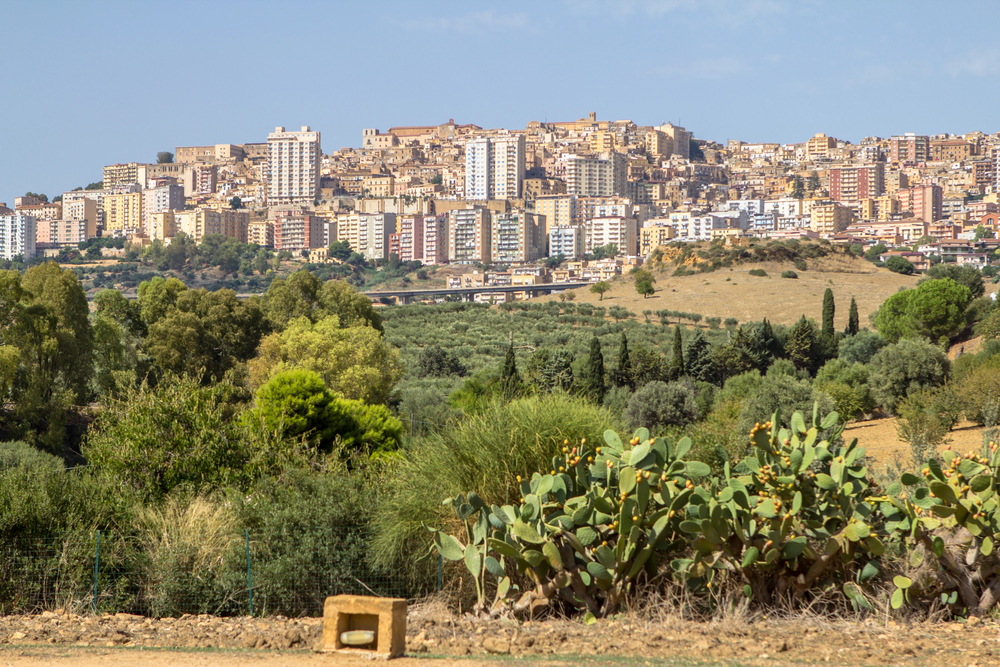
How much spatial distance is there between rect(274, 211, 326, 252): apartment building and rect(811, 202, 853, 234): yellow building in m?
76.3

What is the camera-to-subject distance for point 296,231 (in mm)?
156000

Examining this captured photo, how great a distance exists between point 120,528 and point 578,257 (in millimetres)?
143154

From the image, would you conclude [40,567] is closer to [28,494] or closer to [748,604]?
[28,494]

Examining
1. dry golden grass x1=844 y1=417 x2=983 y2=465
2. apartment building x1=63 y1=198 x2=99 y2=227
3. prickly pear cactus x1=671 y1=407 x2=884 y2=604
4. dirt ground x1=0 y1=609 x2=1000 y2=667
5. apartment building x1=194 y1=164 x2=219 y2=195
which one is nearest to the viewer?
dirt ground x1=0 y1=609 x2=1000 y2=667

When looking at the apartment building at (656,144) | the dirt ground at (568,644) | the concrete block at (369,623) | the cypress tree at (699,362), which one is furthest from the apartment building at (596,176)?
the concrete block at (369,623)

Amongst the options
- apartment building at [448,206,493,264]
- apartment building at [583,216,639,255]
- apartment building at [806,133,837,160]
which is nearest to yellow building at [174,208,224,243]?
apartment building at [448,206,493,264]

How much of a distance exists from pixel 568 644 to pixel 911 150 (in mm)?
200285

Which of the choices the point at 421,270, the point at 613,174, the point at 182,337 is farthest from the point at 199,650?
the point at 613,174

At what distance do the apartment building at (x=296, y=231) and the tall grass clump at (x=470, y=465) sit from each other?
149 meters

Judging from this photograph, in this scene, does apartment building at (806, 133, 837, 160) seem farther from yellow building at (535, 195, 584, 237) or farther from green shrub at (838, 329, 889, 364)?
green shrub at (838, 329, 889, 364)

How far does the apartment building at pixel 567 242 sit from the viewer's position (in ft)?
500

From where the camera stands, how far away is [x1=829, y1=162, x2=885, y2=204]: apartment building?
545 ft

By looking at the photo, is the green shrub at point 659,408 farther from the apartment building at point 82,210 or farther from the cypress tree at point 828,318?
the apartment building at point 82,210

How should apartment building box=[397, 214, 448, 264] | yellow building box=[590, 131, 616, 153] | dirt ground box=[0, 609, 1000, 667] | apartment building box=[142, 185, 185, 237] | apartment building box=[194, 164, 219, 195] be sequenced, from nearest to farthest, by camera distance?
dirt ground box=[0, 609, 1000, 667]
apartment building box=[397, 214, 448, 264]
apartment building box=[142, 185, 185, 237]
apartment building box=[194, 164, 219, 195]
yellow building box=[590, 131, 616, 153]
